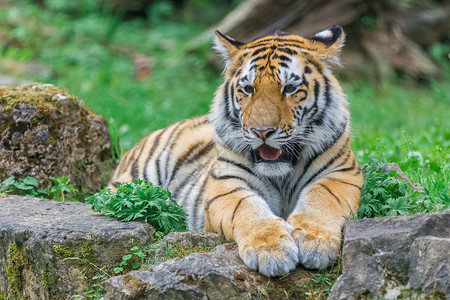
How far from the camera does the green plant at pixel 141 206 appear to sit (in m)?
4.12

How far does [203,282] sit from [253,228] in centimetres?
48

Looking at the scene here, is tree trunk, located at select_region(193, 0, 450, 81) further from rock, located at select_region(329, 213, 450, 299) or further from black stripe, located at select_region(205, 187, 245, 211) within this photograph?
rock, located at select_region(329, 213, 450, 299)

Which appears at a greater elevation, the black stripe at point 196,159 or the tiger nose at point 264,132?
the tiger nose at point 264,132

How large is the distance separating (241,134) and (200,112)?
187 inches

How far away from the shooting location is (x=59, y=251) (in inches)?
149

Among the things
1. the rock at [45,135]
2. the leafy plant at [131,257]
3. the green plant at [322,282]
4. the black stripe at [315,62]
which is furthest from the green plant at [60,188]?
the green plant at [322,282]

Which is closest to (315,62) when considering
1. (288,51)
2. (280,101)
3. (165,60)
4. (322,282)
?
(288,51)

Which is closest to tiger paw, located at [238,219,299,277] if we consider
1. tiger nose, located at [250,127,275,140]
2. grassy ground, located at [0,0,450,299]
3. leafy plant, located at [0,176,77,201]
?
tiger nose, located at [250,127,275,140]

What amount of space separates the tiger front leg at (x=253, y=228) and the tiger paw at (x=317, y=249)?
0.05 m

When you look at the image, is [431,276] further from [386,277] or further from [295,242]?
[295,242]

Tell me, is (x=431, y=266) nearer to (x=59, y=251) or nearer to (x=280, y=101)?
(x=280, y=101)

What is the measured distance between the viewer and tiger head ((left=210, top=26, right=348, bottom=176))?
387 cm

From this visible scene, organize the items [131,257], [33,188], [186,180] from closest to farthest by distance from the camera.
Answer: [131,257]
[33,188]
[186,180]

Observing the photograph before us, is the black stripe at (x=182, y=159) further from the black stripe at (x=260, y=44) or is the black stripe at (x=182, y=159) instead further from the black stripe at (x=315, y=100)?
the black stripe at (x=315, y=100)
